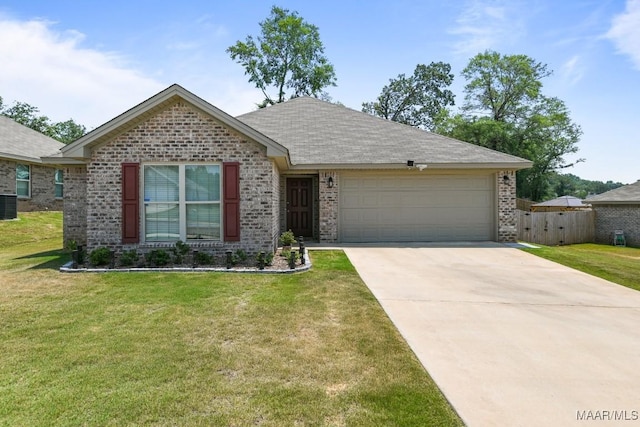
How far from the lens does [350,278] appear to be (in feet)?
22.9

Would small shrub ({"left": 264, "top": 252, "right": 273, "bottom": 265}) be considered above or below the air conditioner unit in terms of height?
below

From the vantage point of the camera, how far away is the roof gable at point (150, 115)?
25.8 feet

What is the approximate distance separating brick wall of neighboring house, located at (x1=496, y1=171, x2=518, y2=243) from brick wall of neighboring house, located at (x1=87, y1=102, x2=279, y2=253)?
8.46 m

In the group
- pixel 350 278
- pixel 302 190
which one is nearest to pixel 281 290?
pixel 350 278

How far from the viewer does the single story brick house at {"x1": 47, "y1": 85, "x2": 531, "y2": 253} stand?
8.27 meters

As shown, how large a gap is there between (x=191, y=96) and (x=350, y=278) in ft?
17.5

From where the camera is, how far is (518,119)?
1310 inches

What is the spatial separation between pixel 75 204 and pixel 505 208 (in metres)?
13.6

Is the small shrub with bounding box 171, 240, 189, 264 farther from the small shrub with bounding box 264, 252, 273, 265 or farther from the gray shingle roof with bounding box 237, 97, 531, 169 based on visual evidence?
the gray shingle roof with bounding box 237, 97, 531, 169

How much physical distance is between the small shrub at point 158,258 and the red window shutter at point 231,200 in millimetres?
1342

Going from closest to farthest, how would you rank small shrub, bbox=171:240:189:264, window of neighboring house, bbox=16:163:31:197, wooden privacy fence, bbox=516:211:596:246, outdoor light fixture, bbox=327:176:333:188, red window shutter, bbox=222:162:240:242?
small shrub, bbox=171:240:189:264 → red window shutter, bbox=222:162:240:242 → outdoor light fixture, bbox=327:176:333:188 → window of neighboring house, bbox=16:163:31:197 → wooden privacy fence, bbox=516:211:596:246

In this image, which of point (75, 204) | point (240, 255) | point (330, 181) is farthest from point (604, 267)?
point (75, 204)

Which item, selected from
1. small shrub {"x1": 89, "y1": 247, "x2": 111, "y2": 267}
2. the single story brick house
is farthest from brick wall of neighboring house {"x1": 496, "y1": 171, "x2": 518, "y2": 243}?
small shrub {"x1": 89, "y1": 247, "x2": 111, "y2": 267}

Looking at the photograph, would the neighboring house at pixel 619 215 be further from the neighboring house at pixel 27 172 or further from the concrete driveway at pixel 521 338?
the neighboring house at pixel 27 172
